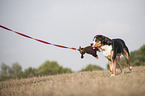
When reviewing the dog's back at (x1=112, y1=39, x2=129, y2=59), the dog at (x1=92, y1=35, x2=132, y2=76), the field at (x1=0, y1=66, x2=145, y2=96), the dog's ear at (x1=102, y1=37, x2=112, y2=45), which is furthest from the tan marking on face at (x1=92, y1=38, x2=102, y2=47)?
the field at (x1=0, y1=66, x2=145, y2=96)

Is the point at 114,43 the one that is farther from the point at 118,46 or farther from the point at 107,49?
the point at 107,49

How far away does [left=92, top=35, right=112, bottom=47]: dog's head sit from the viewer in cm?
512

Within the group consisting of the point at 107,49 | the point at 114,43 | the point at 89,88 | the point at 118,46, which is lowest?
the point at 89,88

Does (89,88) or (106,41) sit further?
(106,41)

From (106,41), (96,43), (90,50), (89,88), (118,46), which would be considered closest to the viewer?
(89,88)

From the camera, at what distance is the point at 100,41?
5.14m

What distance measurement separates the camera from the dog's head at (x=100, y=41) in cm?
512

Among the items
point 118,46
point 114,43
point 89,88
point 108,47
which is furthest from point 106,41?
point 89,88

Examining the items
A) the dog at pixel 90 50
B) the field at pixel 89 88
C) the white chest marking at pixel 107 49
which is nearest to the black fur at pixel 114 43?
the white chest marking at pixel 107 49

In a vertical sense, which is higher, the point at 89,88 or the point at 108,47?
the point at 108,47

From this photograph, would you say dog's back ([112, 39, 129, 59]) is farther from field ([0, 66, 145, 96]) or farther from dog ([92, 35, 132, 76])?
field ([0, 66, 145, 96])

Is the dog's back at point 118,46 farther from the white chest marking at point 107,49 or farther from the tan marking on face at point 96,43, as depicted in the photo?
the tan marking on face at point 96,43

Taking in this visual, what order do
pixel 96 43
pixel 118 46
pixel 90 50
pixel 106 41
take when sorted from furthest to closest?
pixel 118 46, pixel 90 50, pixel 106 41, pixel 96 43

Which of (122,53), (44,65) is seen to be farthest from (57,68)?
(122,53)
